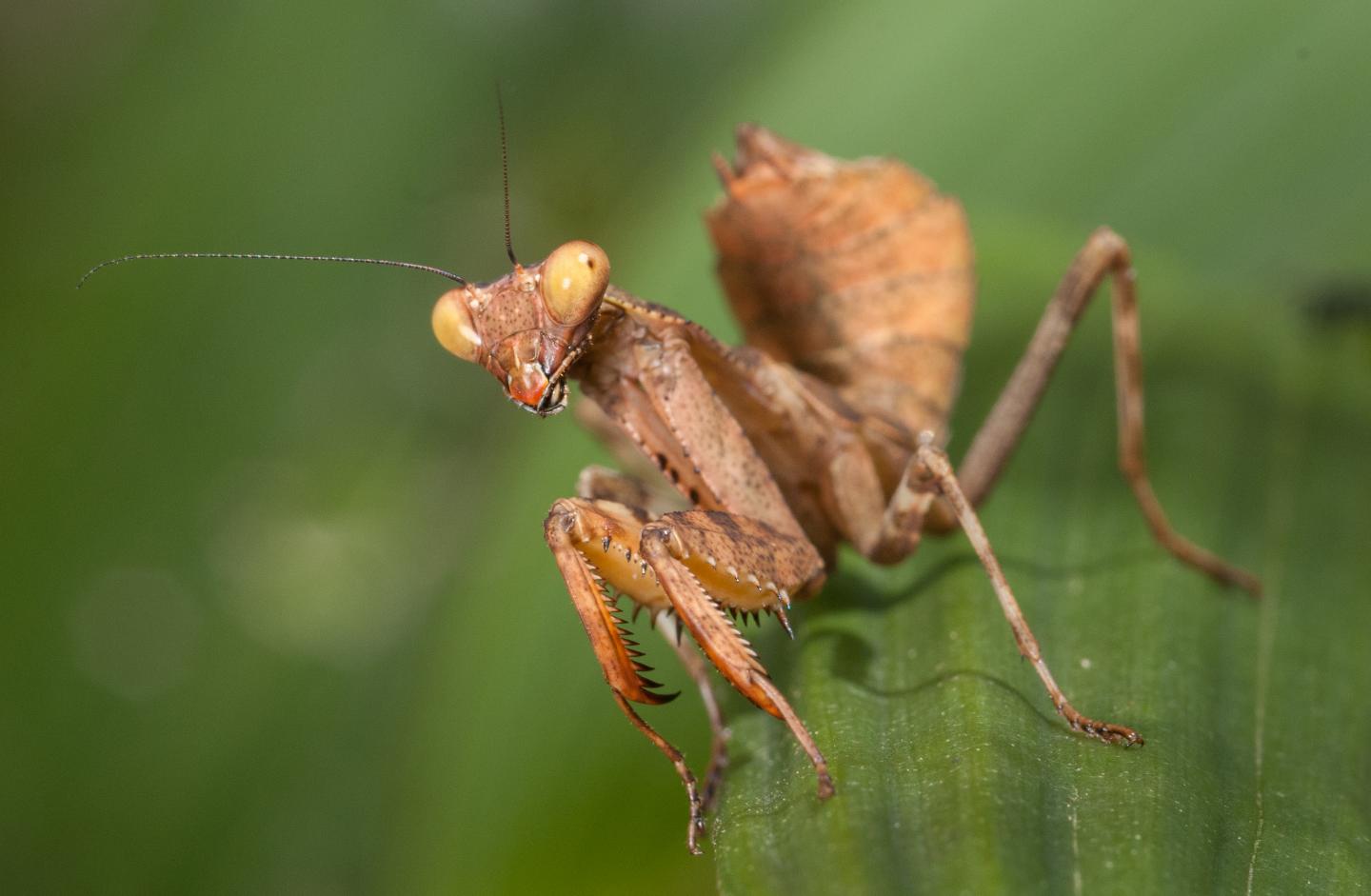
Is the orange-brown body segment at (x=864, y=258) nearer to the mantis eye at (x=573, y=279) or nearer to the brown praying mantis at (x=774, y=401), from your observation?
the brown praying mantis at (x=774, y=401)

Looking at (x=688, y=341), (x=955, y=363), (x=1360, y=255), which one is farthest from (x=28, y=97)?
(x=1360, y=255)

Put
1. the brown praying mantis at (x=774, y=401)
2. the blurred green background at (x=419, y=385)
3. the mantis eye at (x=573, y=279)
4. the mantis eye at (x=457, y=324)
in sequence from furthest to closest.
A: 1. the blurred green background at (x=419, y=385)
2. the mantis eye at (x=457, y=324)
3. the mantis eye at (x=573, y=279)
4. the brown praying mantis at (x=774, y=401)

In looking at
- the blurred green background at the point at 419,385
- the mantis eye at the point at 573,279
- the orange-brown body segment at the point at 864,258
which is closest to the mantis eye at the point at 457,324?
the mantis eye at the point at 573,279

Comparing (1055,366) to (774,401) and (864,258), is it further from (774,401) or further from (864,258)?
(774,401)

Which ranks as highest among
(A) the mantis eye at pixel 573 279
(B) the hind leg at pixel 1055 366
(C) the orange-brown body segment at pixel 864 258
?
(A) the mantis eye at pixel 573 279

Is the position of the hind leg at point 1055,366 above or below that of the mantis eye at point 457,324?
below

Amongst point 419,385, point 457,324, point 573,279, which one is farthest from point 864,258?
point 419,385

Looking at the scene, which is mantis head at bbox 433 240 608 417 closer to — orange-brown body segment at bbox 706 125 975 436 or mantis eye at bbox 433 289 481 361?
mantis eye at bbox 433 289 481 361

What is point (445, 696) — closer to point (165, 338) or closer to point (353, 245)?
point (165, 338)
